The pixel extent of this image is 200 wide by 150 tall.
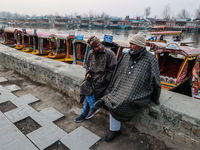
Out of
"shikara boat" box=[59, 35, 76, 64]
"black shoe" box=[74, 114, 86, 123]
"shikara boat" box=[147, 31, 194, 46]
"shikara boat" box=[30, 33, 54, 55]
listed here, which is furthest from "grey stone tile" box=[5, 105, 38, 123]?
"shikara boat" box=[147, 31, 194, 46]

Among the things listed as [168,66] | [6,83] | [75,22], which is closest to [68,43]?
[6,83]

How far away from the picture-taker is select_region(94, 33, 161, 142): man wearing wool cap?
202cm

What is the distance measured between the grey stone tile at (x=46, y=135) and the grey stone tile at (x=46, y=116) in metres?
0.14

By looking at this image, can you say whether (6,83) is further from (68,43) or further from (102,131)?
(68,43)

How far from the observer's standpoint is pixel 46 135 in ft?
7.61

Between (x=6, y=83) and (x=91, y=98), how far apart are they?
3.10 meters

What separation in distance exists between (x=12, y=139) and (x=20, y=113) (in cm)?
72

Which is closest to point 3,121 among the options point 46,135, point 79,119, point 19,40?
point 46,135

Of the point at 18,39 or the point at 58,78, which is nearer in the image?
the point at 58,78

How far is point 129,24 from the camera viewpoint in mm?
65188

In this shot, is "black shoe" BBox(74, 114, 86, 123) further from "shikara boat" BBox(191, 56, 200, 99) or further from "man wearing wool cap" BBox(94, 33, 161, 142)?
"shikara boat" BBox(191, 56, 200, 99)

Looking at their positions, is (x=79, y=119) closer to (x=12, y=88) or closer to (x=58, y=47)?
(x=12, y=88)

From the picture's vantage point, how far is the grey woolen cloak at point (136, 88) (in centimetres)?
201

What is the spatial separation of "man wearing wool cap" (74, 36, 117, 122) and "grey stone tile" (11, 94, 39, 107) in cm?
128
